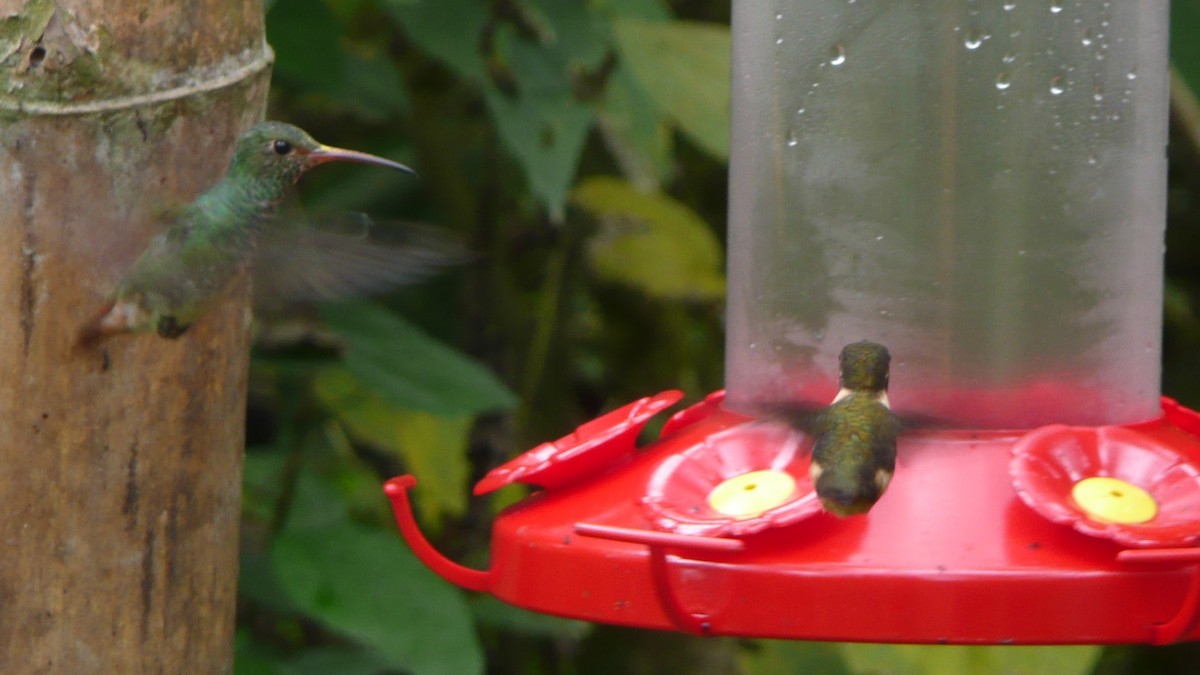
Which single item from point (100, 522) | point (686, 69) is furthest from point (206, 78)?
point (686, 69)

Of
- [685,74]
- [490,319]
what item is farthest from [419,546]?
[490,319]

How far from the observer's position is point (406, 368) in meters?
3.15

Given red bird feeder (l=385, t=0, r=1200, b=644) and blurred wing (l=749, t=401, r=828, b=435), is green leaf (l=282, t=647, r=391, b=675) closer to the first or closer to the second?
red bird feeder (l=385, t=0, r=1200, b=644)

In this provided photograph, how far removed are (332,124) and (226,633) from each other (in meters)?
2.29

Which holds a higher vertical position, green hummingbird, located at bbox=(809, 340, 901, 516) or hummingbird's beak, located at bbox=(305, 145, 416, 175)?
hummingbird's beak, located at bbox=(305, 145, 416, 175)

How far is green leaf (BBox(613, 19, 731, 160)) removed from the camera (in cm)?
350

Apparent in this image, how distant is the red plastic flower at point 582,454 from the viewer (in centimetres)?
187

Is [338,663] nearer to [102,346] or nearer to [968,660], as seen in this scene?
[968,660]

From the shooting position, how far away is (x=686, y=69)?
11.8 feet

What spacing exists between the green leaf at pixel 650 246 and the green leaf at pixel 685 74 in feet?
1.30

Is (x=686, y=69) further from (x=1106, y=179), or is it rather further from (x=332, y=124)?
(x=1106, y=179)

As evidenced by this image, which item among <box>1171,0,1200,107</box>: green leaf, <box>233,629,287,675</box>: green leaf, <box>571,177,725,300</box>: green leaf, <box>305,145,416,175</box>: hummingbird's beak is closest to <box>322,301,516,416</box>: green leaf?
<box>233,629,287,675</box>: green leaf

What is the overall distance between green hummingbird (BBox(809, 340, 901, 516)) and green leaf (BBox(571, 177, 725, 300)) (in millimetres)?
2139

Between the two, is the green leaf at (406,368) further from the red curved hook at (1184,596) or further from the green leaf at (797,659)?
the red curved hook at (1184,596)
